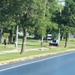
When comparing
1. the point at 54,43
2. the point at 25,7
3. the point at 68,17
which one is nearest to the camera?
the point at 25,7

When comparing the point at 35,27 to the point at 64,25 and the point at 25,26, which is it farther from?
the point at 64,25

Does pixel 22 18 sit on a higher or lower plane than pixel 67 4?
lower

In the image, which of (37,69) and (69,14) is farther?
(69,14)

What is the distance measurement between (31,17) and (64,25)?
1115 inches

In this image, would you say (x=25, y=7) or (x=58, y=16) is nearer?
(x=25, y=7)

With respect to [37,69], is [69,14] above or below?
above

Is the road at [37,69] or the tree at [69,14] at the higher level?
the tree at [69,14]

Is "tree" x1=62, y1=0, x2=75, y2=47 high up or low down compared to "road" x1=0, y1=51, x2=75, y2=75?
up

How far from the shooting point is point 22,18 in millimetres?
31812

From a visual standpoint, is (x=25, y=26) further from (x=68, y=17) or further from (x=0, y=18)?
(x=68, y=17)

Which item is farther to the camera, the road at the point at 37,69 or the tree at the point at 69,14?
the tree at the point at 69,14

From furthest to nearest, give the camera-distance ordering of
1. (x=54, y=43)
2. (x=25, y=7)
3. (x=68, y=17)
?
(x=54, y=43) → (x=68, y=17) → (x=25, y=7)

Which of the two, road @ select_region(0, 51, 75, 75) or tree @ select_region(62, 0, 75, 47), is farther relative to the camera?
tree @ select_region(62, 0, 75, 47)

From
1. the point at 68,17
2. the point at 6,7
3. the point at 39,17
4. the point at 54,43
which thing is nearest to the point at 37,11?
the point at 39,17
